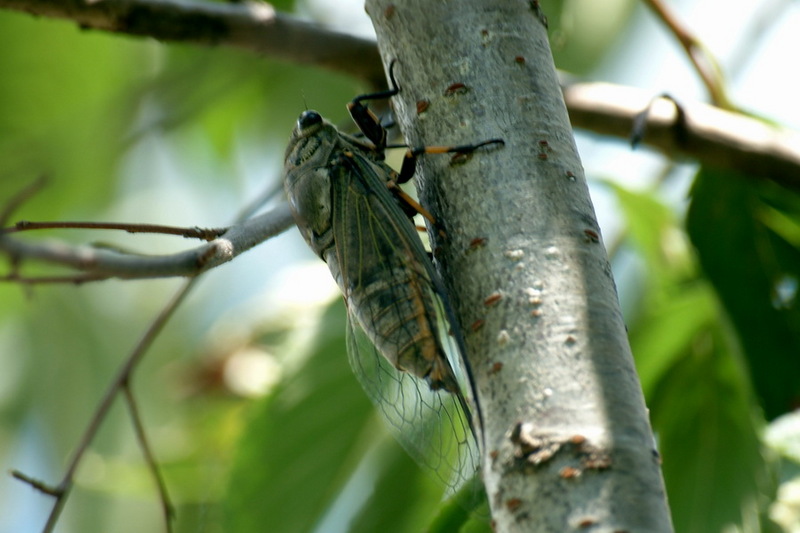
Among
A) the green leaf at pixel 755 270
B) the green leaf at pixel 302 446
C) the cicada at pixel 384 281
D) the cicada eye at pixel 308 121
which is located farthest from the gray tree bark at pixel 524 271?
the green leaf at pixel 755 270

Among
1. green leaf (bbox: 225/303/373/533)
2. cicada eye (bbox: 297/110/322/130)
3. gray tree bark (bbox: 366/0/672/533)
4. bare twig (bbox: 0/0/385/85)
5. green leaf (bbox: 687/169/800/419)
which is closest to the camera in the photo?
gray tree bark (bbox: 366/0/672/533)

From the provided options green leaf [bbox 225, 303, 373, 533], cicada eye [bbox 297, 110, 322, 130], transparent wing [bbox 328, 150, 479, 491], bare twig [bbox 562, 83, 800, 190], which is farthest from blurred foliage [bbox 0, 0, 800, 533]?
cicada eye [bbox 297, 110, 322, 130]

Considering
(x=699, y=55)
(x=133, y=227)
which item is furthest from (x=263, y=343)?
(x=133, y=227)

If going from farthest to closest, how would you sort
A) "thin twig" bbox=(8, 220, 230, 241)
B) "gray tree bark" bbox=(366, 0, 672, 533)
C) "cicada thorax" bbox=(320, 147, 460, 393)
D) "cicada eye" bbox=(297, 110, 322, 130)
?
"cicada eye" bbox=(297, 110, 322, 130) < "cicada thorax" bbox=(320, 147, 460, 393) < "thin twig" bbox=(8, 220, 230, 241) < "gray tree bark" bbox=(366, 0, 672, 533)

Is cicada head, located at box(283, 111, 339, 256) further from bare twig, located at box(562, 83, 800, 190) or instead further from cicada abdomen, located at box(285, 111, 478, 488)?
bare twig, located at box(562, 83, 800, 190)

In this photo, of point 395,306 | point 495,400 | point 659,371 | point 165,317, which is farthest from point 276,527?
point 495,400

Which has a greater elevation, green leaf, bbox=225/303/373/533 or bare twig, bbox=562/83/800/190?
bare twig, bbox=562/83/800/190

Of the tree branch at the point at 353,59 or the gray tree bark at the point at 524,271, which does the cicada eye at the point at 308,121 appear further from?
the gray tree bark at the point at 524,271
